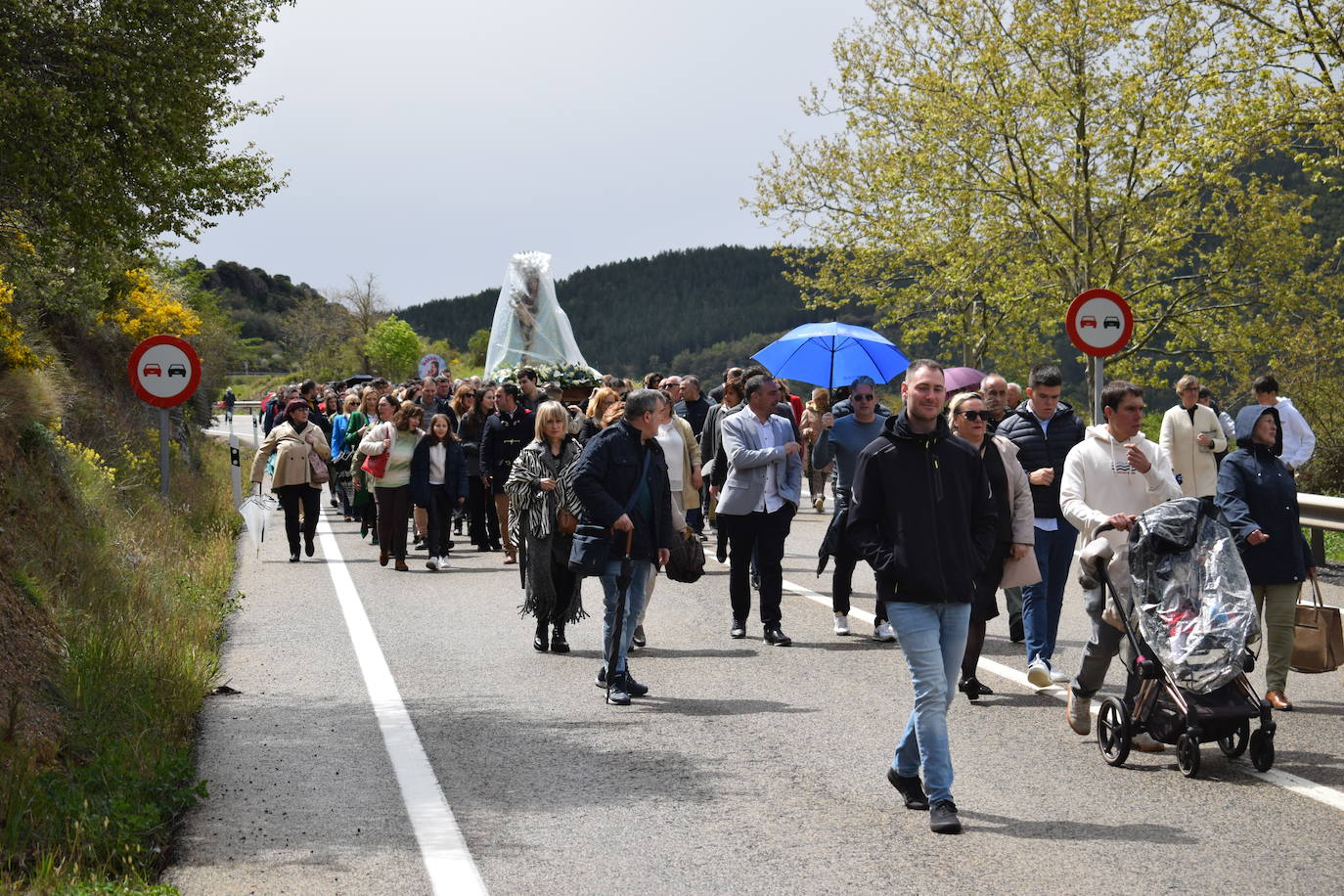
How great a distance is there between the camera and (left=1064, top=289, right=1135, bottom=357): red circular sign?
1455 cm

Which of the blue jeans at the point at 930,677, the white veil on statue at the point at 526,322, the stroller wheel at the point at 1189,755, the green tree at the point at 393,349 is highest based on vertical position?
the green tree at the point at 393,349

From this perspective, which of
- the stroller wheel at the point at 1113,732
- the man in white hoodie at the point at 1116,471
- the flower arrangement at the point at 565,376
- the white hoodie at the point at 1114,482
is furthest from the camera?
the flower arrangement at the point at 565,376

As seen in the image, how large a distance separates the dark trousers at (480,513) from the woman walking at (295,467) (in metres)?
1.79

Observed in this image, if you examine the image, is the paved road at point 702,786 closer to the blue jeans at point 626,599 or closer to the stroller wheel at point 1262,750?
the stroller wheel at point 1262,750

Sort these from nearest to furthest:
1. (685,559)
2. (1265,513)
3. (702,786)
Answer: (702,786) → (1265,513) → (685,559)

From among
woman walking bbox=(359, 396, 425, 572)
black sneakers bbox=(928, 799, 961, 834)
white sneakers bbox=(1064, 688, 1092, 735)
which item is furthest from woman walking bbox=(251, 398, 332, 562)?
black sneakers bbox=(928, 799, 961, 834)

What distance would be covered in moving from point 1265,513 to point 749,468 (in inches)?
153

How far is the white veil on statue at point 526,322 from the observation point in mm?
49625

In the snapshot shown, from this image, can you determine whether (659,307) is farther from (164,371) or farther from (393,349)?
(164,371)

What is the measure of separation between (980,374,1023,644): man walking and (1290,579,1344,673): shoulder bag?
2.41 metres

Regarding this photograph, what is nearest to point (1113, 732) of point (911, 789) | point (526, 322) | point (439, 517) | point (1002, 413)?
point (911, 789)

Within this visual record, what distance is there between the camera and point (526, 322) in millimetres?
49719

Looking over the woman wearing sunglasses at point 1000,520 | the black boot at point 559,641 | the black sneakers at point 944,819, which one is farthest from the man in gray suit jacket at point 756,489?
the black sneakers at point 944,819

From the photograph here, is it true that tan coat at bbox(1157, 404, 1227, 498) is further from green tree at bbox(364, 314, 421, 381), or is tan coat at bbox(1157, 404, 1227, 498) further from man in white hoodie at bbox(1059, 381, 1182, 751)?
green tree at bbox(364, 314, 421, 381)
